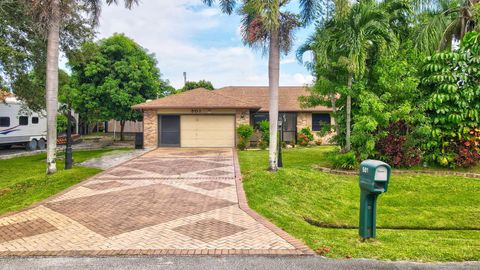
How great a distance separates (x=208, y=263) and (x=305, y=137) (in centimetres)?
1867

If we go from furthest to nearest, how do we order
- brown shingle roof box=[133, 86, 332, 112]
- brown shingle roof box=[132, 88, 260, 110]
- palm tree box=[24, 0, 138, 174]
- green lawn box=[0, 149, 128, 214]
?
brown shingle roof box=[133, 86, 332, 112] → brown shingle roof box=[132, 88, 260, 110] → palm tree box=[24, 0, 138, 174] → green lawn box=[0, 149, 128, 214]

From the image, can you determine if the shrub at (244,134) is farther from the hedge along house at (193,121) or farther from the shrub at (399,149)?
the shrub at (399,149)

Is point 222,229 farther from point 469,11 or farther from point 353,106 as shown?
point 469,11

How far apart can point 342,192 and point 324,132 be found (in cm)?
433

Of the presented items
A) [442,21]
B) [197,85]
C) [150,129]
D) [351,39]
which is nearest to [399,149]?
[351,39]

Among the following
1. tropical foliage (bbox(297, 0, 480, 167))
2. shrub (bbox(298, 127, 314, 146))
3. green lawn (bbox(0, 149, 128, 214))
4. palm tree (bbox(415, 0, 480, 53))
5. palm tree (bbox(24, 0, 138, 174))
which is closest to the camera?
green lawn (bbox(0, 149, 128, 214))

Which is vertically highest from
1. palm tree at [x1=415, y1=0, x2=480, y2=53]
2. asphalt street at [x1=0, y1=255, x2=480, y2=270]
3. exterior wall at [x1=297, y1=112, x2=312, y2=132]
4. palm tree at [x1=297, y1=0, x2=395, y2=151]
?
palm tree at [x1=415, y1=0, x2=480, y2=53]

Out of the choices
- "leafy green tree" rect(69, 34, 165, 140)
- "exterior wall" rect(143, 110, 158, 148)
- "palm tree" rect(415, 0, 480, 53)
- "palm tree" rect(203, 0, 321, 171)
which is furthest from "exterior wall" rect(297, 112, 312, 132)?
"palm tree" rect(203, 0, 321, 171)

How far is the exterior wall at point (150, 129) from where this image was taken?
21.3m

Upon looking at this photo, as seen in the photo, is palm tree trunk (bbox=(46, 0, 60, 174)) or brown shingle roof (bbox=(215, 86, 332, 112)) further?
brown shingle roof (bbox=(215, 86, 332, 112))

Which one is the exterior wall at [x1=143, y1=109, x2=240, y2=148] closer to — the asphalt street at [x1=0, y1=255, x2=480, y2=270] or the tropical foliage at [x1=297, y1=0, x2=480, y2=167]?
the tropical foliage at [x1=297, y1=0, x2=480, y2=167]

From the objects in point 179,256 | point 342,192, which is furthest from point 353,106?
point 179,256

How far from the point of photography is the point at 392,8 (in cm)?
1279

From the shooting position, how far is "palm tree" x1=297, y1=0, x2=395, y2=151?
445 inches
